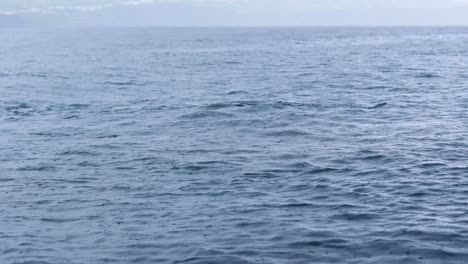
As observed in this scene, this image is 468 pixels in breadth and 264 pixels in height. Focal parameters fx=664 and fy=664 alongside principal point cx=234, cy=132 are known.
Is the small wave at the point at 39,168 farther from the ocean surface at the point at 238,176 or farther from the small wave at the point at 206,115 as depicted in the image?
the small wave at the point at 206,115

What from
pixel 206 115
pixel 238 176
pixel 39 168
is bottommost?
pixel 39 168

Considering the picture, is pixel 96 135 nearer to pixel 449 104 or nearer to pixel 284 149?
pixel 284 149

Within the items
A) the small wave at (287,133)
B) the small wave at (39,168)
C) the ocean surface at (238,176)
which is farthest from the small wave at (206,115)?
the small wave at (39,168)

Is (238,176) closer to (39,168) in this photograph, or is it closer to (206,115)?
(39,168)

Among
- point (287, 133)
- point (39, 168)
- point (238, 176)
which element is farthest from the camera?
point (287, 133)

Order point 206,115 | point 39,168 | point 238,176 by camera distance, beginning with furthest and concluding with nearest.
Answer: point 206,115 < point 39,168 < point 238,176

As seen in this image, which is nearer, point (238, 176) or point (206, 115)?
point (238, 176)

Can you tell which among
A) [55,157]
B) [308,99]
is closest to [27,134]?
[55,157]

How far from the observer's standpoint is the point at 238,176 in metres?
26.6

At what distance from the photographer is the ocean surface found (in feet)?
62.3

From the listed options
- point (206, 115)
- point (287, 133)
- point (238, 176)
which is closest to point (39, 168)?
point (238, 176)

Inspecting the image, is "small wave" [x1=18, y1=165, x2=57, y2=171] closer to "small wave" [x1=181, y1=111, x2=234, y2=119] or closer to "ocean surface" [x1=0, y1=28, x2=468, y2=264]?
"ocean surface" [x1=0, y1=28, x2=468, y2=264]

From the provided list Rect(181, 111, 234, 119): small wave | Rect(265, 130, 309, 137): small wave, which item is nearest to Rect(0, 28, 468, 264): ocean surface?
Rect(181, 111, 234, 119): small wave

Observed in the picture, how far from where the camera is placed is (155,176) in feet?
88.3
